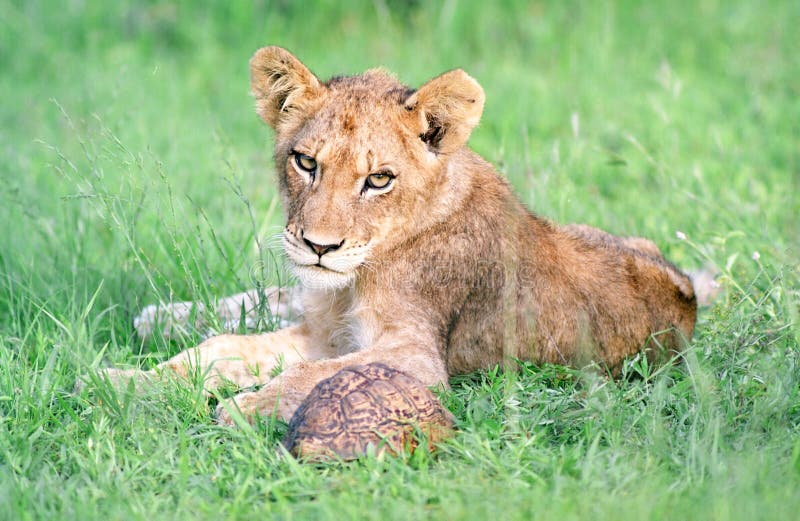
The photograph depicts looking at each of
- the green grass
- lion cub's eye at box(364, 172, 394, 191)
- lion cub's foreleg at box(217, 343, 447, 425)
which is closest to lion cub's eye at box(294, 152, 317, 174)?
lion cub's eye at box(364, 172, 394, 191)

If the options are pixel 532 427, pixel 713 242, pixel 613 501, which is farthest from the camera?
pixel 713 242

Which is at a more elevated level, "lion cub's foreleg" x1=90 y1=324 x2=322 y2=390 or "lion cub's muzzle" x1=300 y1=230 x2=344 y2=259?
"lion cub's muzzle" x1=300 y1=230 x2=344 y2=259

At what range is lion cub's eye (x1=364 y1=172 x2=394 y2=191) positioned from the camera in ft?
14.4

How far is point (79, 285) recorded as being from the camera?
5234 mm

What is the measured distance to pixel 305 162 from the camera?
4465mm

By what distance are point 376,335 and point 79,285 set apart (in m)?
1.69

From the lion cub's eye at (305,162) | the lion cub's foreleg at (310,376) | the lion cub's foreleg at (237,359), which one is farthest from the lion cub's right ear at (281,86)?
the lion cub's foreleg at (310,376)

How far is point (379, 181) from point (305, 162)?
332 millimetres

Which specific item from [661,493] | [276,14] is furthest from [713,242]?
[276,14]

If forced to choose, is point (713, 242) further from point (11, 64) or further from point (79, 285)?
point (11, 64)

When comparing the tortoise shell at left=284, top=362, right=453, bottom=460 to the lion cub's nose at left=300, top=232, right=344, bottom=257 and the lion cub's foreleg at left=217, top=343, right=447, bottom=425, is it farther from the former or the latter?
the lion cub's nose at left=300, top=232, right=344, bottom=257

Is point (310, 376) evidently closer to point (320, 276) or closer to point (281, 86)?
point (320, 276)

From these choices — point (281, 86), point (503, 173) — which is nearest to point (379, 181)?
point (281, 86)

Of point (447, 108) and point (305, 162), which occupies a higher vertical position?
point (447, 108)
